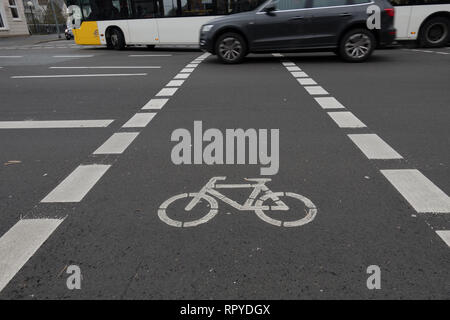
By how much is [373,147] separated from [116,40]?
15.1 m

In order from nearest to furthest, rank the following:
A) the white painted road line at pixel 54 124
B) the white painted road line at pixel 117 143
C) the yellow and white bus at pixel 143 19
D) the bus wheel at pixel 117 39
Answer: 1. the white painted road line at pixel 117 143
2. the white painted road line at pixel 54 124
3. the yellow and white bus at pixel 143 19
4. the bus wheel at pixel 117 39

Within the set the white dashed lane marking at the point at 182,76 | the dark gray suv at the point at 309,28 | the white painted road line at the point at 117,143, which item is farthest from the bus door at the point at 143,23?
the white painted road line at the point at 117,143

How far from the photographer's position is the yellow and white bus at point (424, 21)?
43.8ft

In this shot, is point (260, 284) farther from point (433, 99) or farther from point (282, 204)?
point (433, 99)

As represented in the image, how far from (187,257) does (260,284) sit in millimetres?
544

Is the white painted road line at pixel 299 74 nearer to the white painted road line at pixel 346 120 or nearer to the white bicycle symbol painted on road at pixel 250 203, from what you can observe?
the white painted road line at pixel 346 120

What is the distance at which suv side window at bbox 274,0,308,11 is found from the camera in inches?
410

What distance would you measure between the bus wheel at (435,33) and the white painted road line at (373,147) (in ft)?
37.2

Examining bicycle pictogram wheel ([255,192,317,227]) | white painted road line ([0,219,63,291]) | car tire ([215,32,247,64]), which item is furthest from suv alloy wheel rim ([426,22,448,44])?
white painted road line ([0,219,63,291])

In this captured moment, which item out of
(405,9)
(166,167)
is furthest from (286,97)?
(405,9)

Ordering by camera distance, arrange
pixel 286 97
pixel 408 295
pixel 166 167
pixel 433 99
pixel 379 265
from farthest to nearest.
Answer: pixel 286 97 < pixel 433 99 < pixel 166 167 < pixel 379 265 < pixel 408 295

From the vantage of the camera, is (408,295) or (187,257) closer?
(408,295)

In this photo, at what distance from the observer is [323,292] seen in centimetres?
215

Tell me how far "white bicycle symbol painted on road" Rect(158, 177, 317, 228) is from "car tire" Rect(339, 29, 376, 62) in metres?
8.21
